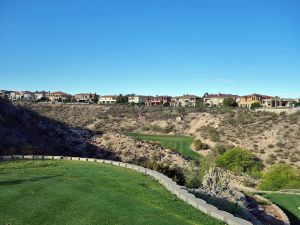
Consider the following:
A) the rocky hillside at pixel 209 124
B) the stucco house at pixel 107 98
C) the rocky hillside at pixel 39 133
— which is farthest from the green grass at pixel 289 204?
the stucco house at pixel 107 98

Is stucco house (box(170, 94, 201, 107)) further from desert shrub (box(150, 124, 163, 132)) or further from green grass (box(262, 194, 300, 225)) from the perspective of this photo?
green grass (box(262, 194, 300, 225))

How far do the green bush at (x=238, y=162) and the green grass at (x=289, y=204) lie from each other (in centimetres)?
2310

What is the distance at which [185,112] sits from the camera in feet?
323

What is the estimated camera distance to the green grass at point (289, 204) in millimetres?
22763

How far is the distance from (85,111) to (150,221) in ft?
322

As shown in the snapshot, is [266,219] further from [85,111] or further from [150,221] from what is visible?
[85,111]

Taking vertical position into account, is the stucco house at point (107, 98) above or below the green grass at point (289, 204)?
above

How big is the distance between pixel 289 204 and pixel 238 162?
2720 centimetres

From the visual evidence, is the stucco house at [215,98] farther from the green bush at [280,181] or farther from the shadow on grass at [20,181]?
the shadow on grass at [20,181]

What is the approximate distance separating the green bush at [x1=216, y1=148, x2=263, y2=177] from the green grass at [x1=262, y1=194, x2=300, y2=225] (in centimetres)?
2310

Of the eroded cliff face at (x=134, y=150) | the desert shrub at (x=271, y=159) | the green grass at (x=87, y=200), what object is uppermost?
the green grass at (x=87, y=200)

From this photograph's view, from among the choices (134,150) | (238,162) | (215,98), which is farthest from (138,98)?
(134,150)

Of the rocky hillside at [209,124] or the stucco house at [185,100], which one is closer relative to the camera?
the rocky hillside at [209,124]

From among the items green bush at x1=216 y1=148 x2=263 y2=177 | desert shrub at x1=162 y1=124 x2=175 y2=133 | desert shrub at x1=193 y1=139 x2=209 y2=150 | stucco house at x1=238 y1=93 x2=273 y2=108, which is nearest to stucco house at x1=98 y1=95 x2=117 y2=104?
stucco house at x1=238 y1=93 x2=273 y2=108
